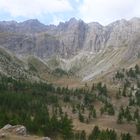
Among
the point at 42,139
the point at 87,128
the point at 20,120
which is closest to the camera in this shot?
the point at 42,139

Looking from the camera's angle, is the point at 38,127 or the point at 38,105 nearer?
the point at 38,127

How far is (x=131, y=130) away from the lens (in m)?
177

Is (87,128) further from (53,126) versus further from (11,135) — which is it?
(11,135)

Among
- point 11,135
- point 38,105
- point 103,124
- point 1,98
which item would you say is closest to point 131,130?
point 103,124

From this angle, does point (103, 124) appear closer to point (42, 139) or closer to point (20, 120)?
point (20, 120)

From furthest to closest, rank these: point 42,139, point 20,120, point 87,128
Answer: point 87,128 → point 20,120 → point 42,139

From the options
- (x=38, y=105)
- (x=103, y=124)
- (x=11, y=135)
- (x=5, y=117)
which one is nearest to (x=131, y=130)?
(x=103, y=124)

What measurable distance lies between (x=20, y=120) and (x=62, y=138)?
13.8 m

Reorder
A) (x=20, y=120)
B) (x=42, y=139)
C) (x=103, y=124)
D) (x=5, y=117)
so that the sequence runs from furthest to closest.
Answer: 1. (x=103, y=124)
2. (x=20, y=120)
3. (x=5, y=117)
4. (x=42, y=139)

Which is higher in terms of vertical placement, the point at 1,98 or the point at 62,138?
the point at 1,98

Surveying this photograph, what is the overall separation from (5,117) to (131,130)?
76540 mm

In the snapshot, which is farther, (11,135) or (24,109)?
(24,109)

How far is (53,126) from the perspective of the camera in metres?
128

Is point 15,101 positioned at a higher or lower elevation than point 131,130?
higher
